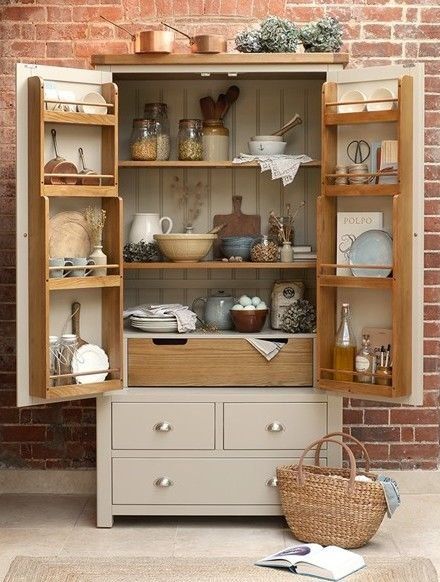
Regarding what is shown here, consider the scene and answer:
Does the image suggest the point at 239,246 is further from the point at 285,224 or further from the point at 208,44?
the point at 208,44

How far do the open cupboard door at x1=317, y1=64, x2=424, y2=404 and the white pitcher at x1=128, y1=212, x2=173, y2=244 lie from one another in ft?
2.70

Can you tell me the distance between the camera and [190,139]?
5035mm

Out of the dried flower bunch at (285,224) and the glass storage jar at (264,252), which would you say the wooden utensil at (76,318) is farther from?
the dried flower bunch at (285,224)

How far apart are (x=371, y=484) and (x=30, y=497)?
70.6 inches

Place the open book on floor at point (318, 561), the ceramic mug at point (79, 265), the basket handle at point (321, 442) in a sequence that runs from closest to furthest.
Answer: the open book on floor at point (318, 561) → the basket handle at point (321, 442) → the ceramic mug at point (79, 265)

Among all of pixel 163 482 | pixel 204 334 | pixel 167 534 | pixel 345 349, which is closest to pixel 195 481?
pixel 163 482

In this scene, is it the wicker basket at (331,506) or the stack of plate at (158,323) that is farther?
the stack of plate at (158,323)

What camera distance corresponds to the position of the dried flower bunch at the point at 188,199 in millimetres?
5309

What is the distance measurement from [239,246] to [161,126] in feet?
2.14

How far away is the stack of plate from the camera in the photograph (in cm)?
495

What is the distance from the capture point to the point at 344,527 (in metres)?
4.46

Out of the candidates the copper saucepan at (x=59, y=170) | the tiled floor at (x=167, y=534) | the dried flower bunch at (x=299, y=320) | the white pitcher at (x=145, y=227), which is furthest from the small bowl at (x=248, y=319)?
the copper saucepan at (x=59, y=170)

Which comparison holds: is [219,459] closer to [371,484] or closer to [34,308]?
[371,484]

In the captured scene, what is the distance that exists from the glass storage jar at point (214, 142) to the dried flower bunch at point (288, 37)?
0.39 m
